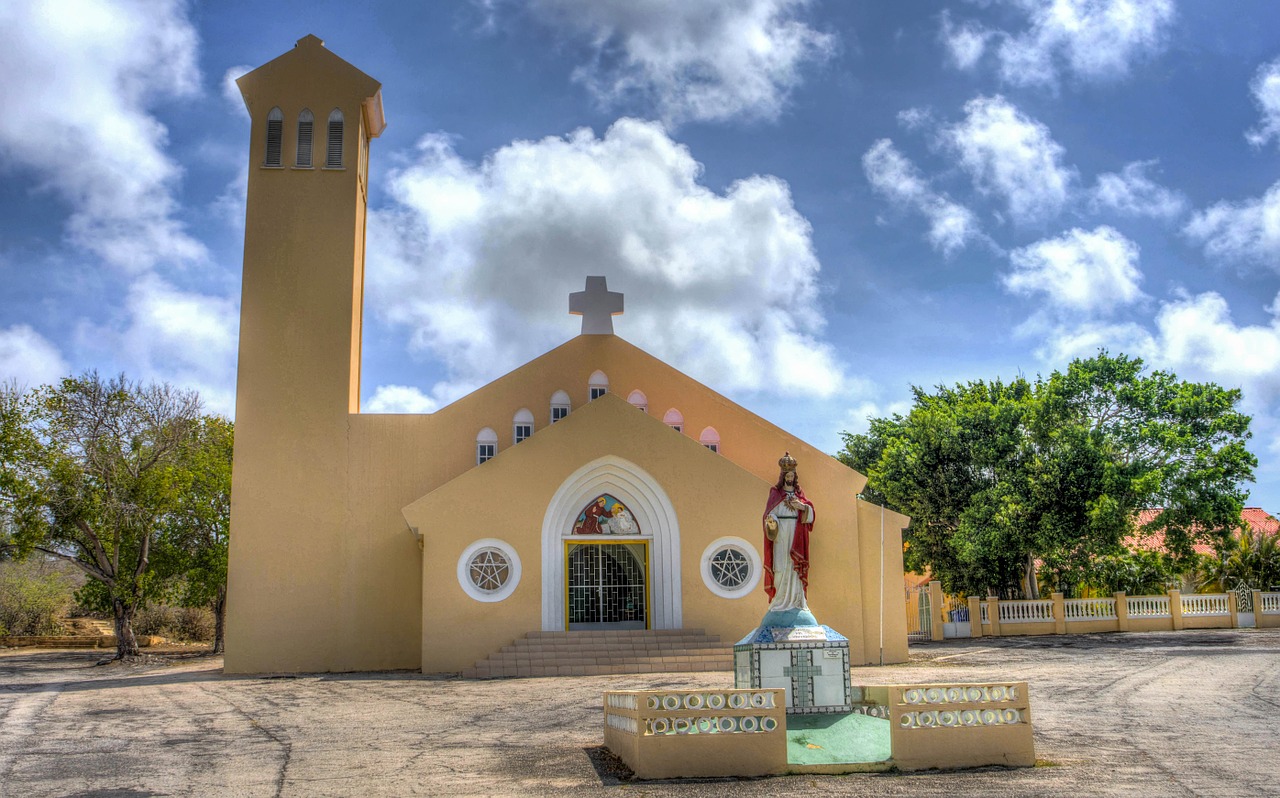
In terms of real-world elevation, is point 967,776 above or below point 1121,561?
below

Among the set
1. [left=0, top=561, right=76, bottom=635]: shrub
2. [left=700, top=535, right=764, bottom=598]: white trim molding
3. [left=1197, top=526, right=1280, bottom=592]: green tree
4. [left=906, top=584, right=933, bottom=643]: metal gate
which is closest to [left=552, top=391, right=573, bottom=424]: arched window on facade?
[left=700, top=535, right=764, bottom=598]: white trim molding

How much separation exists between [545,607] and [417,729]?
8623 millimetres

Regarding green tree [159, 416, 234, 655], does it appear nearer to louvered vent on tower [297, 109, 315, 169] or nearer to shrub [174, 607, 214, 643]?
shrub [174, 607, 214, 643]

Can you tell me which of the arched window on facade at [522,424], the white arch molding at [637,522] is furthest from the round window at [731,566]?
the arched window on facade at [522,424]

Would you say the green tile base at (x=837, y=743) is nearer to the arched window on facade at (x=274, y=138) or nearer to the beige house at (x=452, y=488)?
the beige house at (x=452, y=488)

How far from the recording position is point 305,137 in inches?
978

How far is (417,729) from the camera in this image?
12.3m

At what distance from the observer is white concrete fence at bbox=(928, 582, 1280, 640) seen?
2772cm

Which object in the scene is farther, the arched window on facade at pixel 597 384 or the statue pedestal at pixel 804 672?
the arched window on facade at pixel 597 384

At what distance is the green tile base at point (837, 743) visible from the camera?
366 inches

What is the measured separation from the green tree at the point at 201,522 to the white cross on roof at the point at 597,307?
1137 cm

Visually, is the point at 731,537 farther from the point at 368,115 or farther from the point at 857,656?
the point at 368,115

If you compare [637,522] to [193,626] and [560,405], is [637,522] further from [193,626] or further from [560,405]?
[193,626]

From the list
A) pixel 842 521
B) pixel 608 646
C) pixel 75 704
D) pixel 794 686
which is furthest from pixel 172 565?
pixel 794 686
